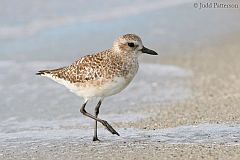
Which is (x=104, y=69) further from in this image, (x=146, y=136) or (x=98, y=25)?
(x=98, y=25)

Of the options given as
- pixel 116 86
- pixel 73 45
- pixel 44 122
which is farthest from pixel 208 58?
pixel 116 86

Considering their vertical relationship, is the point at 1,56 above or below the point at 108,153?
above

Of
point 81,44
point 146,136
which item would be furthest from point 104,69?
point 81,44

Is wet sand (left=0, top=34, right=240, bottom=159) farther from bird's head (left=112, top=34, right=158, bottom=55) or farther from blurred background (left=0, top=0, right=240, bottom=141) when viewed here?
bird's head (left=112, top=34, right=158, bottom=55)

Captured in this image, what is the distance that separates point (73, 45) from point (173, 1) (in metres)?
3.66

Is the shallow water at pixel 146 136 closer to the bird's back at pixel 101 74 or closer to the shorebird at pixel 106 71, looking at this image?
the shorebird at pixel 106 71

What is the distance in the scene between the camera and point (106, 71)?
6262 millimetres

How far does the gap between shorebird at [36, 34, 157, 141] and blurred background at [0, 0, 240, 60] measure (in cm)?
414

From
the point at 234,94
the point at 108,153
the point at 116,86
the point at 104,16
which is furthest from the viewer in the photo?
the point at 104,16

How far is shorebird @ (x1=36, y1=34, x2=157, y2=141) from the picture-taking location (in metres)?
Result: 6.25

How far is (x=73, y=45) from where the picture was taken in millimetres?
11484

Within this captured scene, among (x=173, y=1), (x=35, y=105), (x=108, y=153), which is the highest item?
(x=173, y=1)

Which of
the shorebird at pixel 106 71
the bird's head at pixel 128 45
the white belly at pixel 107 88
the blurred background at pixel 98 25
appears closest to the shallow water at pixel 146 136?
the shorebird at pixel 106 71

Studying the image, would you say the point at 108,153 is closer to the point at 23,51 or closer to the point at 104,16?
the point at 23,51
